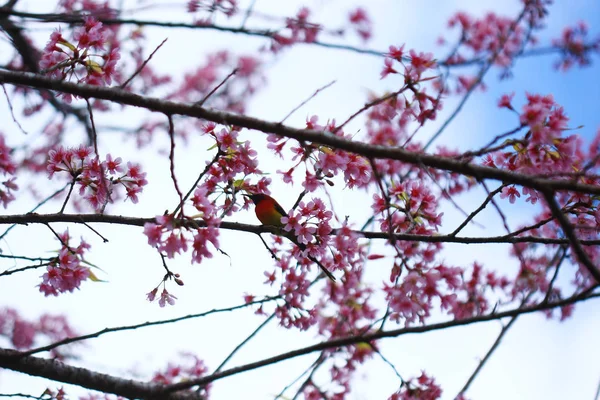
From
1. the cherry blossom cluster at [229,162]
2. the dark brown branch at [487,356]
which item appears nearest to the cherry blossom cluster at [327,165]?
the cherry blossom cluster at [229,162]

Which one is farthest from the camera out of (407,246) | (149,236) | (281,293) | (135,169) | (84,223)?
(281,293)

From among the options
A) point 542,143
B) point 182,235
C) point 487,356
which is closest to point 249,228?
point 182,235

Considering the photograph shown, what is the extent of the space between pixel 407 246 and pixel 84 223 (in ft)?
6.56

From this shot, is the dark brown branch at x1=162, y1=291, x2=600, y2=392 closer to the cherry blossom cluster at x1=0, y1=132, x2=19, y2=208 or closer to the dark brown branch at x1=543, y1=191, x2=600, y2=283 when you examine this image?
the dark brown branch at x1=543, y1=191, x2=600, y2=283

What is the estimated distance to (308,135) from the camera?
2637 millimetres

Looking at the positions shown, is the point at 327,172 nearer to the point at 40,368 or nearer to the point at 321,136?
the point at 321,136

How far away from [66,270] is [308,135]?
2.11 metres

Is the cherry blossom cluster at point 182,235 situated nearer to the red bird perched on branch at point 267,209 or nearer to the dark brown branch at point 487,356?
the red bird perched on branch at point 267,209

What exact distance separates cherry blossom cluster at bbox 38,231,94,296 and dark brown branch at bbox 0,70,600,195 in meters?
1.20

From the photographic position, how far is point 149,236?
2.82 metres

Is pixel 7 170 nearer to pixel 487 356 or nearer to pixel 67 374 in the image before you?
pixel 67 374

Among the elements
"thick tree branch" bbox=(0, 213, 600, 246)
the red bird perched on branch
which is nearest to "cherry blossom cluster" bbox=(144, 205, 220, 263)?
"thick tree branch" bbox=(0, 213, 600, 246)

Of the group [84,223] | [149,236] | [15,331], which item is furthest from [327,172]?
[15,331]

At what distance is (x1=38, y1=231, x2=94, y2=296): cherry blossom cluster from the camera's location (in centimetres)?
368
